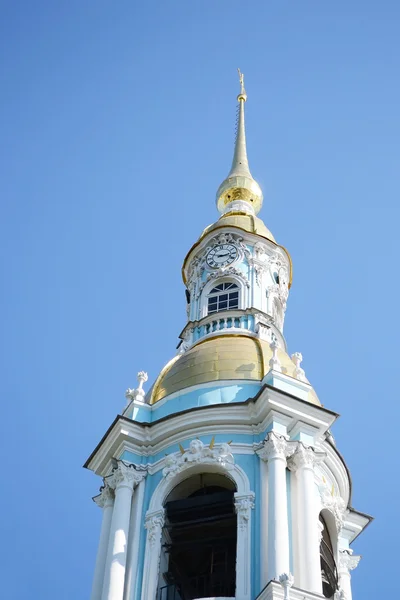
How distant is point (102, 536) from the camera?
91.6ft

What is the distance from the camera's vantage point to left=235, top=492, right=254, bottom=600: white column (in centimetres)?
2500

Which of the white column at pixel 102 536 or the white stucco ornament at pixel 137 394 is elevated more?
the white stucco ornament at pixel 137 394

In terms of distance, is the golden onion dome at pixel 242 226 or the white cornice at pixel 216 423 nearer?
the white cornice at pixel 216 423

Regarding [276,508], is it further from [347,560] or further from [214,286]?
[214,286]

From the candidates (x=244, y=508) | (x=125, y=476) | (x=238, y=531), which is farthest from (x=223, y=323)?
(x=238, y=531)

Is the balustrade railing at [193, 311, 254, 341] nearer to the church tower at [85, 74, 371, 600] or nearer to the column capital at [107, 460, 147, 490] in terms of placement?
the church tower at [85, 74, 371, 600]

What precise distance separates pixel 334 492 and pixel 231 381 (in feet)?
12.2

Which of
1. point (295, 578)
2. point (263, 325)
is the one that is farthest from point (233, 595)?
point (263, 325)

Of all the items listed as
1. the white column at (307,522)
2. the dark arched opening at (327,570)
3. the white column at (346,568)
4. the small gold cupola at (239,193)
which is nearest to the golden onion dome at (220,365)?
the white column at (307,522)

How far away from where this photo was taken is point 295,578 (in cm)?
2523

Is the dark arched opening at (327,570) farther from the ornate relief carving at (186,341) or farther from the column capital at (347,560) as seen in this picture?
the ornate relief carving at (186,341)

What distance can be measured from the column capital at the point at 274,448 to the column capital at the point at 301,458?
199mm

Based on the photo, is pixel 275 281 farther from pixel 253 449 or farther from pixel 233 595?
pixel 233 595

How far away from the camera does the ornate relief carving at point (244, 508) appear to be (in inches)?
Result: 1039
